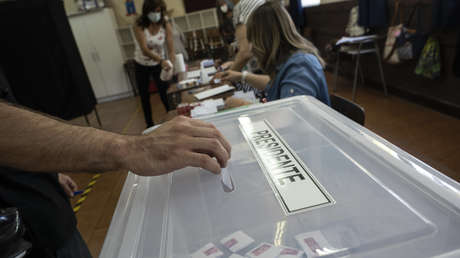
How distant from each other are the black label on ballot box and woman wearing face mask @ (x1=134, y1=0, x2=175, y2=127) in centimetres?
224

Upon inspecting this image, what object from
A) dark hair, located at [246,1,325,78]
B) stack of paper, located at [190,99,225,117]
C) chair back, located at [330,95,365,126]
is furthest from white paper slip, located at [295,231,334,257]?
dark hair, located at [246,1,325,78]

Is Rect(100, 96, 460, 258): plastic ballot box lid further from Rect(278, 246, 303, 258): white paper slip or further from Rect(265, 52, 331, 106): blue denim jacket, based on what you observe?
Rect(265, 52, 331, 106): blue denim jacket

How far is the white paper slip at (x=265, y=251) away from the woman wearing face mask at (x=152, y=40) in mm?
2502

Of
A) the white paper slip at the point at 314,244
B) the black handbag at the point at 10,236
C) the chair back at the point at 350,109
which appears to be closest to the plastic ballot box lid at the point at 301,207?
the white paper slip at the point at 314,244

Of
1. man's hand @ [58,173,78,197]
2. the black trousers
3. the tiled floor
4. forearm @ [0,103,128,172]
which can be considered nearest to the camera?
forearm @ [0,103,128,172]

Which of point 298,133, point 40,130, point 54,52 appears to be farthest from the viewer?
point 54,52

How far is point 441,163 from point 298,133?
6.06 ft

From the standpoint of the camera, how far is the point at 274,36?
138cm

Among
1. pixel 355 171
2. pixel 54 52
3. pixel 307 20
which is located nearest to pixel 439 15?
pixel 355 171

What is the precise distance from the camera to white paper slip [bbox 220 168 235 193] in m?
0.46

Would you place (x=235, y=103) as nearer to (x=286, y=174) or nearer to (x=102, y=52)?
(x=286, y=174)

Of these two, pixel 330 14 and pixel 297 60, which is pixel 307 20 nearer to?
pixel 330 14

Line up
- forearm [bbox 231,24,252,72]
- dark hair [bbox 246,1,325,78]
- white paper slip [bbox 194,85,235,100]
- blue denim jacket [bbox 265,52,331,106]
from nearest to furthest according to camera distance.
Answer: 1. blue denim jacket [bbox 265,52,331,106]
2. dark hair [bbox 246,1,325,78]
3. white paper slip [bbox 194,85,235,100]
4. forearm [bbox 231,24,252,72]

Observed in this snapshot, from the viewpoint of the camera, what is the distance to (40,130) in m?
0.44
